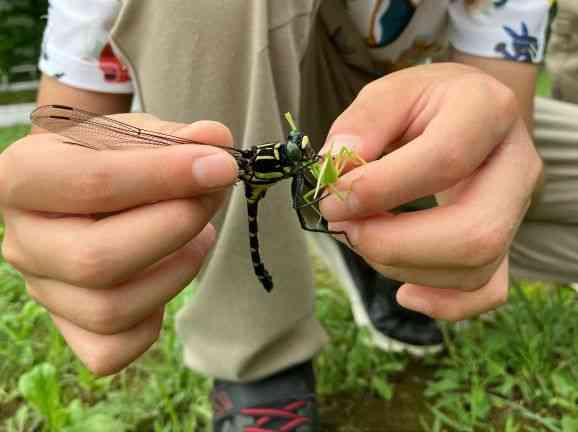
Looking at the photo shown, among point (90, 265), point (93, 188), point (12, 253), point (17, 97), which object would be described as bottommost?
point (17, 97)

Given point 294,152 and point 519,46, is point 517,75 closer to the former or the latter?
point 519,46

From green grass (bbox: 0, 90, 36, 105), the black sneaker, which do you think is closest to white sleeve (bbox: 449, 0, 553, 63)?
the black sneaker

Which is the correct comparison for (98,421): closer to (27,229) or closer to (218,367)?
(218,367)

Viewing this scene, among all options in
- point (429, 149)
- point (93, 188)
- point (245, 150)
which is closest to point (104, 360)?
point (93, 188)

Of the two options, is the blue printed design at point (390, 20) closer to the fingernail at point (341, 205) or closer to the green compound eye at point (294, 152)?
the green compound eye at point (294, 152)

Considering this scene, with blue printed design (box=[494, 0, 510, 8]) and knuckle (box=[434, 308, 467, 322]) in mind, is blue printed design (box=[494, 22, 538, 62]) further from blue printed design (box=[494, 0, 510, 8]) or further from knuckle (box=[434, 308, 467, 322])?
knuckle (box=[434, 308, 467, 322])

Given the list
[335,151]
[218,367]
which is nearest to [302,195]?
[335,151]
